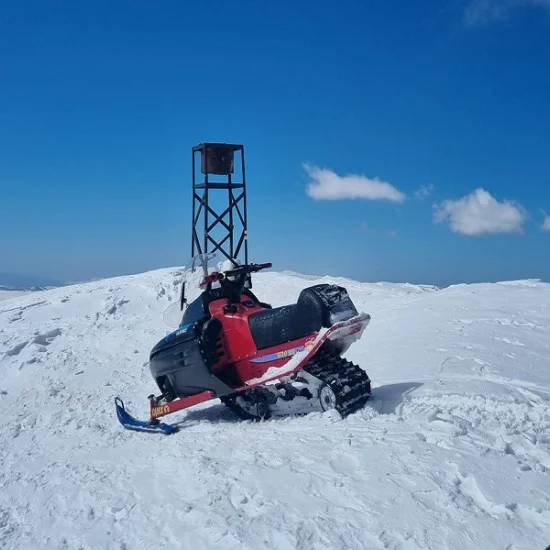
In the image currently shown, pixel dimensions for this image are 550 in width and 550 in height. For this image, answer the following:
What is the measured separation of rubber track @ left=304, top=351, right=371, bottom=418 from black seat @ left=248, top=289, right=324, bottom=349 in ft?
1.19

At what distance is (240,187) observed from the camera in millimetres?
15172

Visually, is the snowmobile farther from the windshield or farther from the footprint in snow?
the footprint in snow

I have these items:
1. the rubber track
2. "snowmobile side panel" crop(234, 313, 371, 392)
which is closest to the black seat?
"snowmobile side panel" crop(234, 313, 371, 392)

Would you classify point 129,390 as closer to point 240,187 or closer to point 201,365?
point 201,365

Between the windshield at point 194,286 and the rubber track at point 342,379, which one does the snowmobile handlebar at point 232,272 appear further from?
the rubber track at point 342,379

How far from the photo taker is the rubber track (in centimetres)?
552

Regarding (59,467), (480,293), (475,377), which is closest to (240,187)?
(480,293)

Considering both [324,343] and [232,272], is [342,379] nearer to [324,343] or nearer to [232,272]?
[324,343]

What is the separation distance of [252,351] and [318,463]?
221cm

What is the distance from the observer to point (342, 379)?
562 cm

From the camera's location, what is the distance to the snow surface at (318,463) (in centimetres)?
340

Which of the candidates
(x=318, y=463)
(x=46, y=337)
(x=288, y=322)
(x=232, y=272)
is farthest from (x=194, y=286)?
(x=46, y=337)

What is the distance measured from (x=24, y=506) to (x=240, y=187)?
459 inches

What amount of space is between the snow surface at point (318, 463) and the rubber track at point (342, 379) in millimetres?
159
